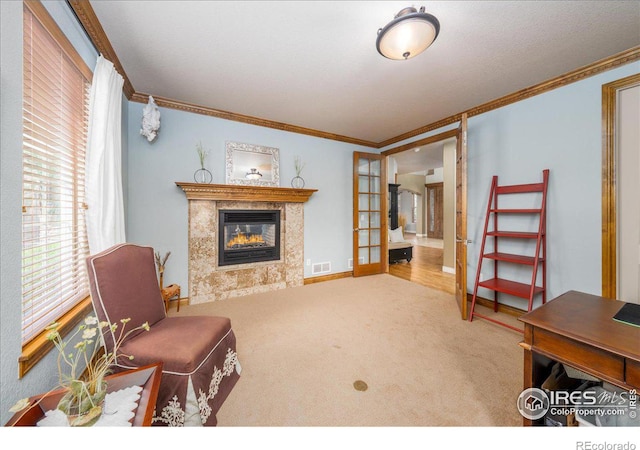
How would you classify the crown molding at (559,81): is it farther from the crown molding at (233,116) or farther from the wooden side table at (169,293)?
the wooden side table at (169,293)

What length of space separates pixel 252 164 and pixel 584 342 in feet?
11.3

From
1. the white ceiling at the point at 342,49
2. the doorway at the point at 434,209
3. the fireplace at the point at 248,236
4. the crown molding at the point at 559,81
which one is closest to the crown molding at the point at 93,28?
the white ceiling at the point at 342,49

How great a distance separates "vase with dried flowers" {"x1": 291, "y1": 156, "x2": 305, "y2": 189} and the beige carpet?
177 cm

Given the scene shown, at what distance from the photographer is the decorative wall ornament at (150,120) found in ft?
8.64

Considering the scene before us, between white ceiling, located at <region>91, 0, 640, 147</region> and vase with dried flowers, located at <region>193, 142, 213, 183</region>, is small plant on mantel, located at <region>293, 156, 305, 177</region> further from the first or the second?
vase with dried flowers, located at <region>193, 142, 213, 183</region>

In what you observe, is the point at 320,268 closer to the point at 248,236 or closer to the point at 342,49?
the point at 248,236

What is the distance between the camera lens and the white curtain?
65.6 inches

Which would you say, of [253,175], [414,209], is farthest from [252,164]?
[414,209]

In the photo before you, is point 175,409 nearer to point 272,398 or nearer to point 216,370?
point 216,370

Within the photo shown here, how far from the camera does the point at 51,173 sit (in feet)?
4.49

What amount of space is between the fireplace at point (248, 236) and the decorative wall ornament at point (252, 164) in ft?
1.46

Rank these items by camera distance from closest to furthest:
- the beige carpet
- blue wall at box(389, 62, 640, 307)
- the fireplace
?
the beige carpet
blue wall at box(389, 62, 640, 307)
the fireplace

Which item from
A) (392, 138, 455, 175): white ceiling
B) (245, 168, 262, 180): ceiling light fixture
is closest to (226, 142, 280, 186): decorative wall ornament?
(245, 168, 262, 180): ceiling light fixture

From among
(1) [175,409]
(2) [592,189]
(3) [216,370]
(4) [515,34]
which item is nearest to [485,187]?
(2) [592,189]
